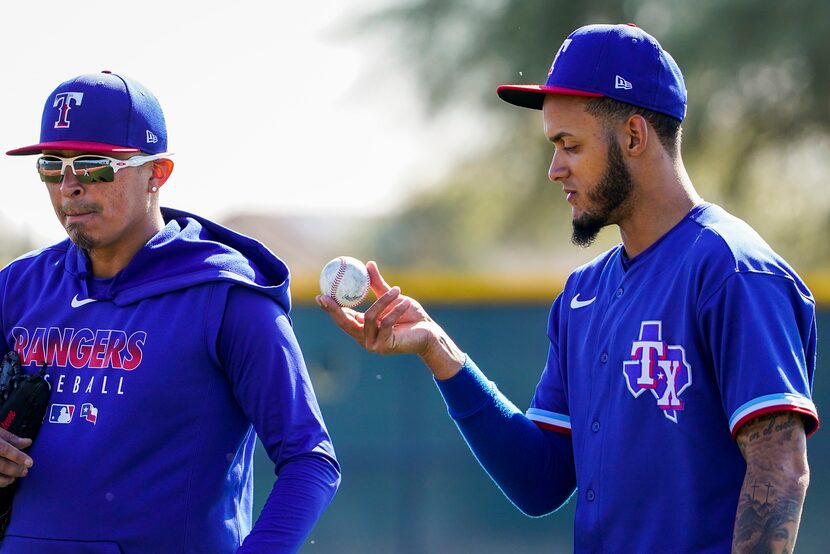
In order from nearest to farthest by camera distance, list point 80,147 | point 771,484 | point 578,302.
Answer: point 771,484 < point 80,147 < point 578,302

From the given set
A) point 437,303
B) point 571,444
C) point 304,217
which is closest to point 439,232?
point 304,217

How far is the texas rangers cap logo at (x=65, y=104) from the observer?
321 cm

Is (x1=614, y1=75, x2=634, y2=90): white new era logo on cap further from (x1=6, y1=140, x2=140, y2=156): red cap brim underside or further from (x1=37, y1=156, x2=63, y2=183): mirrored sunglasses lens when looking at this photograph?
(x1=37, y1=156, x2=63, y2=183): mirrored sunglasses lens

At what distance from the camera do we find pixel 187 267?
3.20 meters

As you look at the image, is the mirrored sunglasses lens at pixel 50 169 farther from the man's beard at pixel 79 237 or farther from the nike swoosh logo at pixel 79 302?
the nike swoosh logo at pixel 79 302

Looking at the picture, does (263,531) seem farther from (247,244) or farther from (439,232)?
(439,232)

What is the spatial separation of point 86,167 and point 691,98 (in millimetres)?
16520

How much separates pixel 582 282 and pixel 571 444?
1.63ft

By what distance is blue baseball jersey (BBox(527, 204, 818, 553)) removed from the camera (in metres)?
2.68

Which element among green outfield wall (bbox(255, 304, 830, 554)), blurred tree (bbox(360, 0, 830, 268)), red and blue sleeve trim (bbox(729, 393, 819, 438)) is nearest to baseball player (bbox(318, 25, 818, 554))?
red and blue sleeve trim (bbox(729, 393, 819, 438))

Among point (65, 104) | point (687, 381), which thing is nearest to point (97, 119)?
point (65, 104)

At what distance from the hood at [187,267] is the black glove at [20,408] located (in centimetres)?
30

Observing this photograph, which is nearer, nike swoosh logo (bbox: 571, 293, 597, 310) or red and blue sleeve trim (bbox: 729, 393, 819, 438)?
red and blue sleeve trim (bbox: 729, 393, 819, 438)

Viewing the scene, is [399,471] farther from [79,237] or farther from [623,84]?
[623,84]
